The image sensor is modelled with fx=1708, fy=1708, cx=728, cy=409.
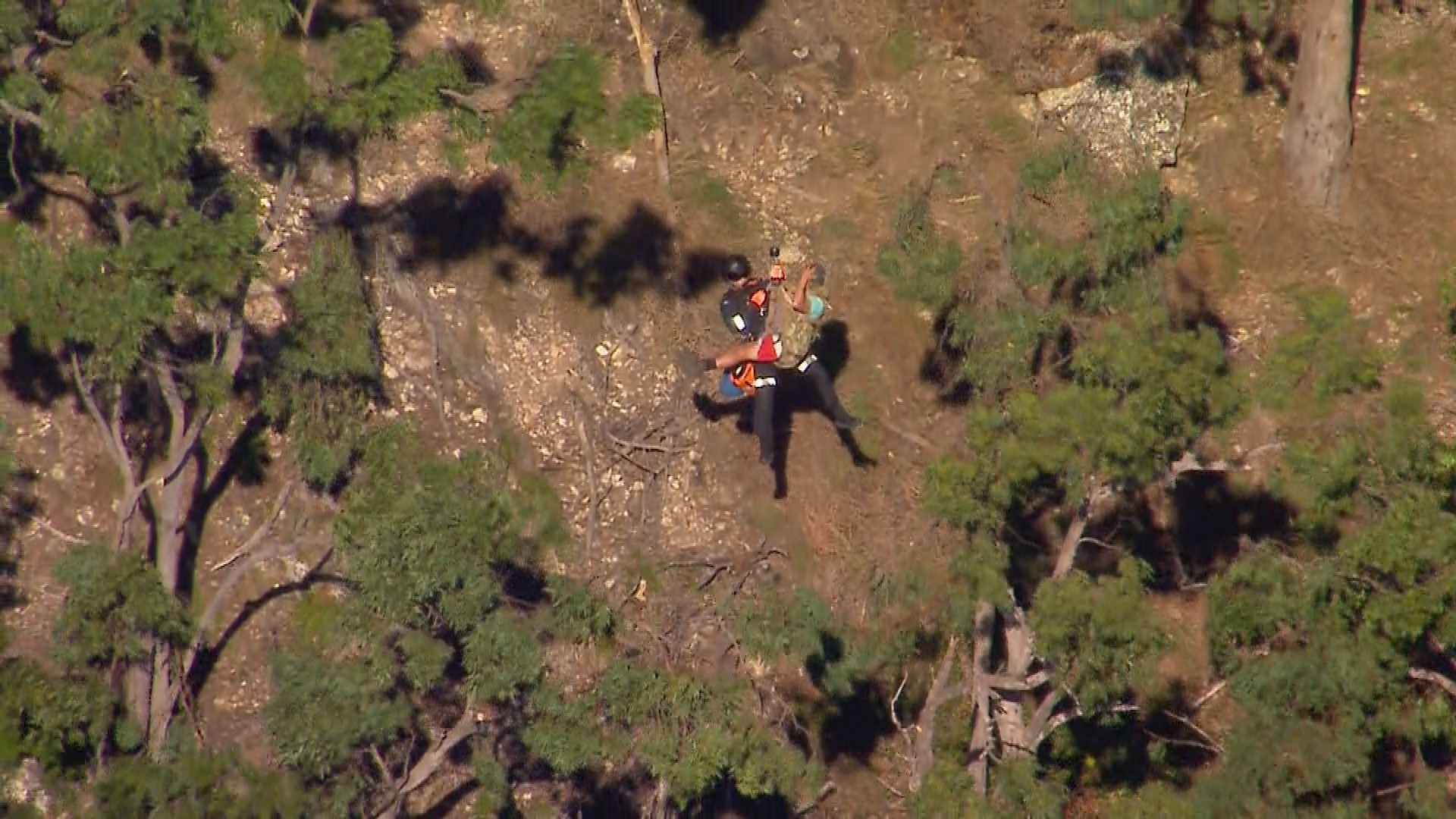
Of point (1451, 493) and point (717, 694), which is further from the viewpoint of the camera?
point (717, 694)

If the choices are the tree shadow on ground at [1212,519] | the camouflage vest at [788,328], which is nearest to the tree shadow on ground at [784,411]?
the camouflage vest at [788,328]

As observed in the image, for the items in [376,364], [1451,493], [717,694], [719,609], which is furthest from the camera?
[376,364]

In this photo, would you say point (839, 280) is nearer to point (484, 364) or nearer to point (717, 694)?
point (484, 364)

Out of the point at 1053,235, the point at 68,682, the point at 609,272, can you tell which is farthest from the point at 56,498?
the point at 1053,235

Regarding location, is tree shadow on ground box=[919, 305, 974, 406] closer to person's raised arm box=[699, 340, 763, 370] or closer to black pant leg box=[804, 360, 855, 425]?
black pant leg box=[804, 360, 855, 425]

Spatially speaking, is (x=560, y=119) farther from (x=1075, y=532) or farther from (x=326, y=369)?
(x=1075, y=532)
